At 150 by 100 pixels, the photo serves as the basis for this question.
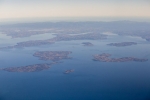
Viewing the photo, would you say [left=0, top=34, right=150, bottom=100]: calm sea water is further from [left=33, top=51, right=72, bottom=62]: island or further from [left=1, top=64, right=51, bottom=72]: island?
[left=33, top=51, right=72, bottom=62]: island

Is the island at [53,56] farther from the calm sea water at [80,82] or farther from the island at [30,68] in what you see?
the island at [30,68]

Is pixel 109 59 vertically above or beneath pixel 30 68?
above

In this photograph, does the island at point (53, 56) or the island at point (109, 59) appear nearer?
the island at point (109, 59)

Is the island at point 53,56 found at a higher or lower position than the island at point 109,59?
lower

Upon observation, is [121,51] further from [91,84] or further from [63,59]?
[91,84]

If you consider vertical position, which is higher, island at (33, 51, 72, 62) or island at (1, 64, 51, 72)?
island at (33, 51, 72, 62)

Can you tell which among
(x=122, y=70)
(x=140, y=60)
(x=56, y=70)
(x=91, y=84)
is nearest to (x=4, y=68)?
(x=56, y=70)

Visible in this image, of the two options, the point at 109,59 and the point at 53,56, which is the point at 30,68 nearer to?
the point at 53,56

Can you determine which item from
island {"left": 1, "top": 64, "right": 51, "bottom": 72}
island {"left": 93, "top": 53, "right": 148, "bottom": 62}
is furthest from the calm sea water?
island {"left": 93, "top": 53, "right": 148, "bottom": 62}

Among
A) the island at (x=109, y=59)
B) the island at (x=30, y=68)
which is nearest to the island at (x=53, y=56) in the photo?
the island at (x=30, y=68)

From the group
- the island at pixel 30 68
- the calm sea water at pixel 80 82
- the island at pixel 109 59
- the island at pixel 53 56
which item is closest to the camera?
the calm sea water at pixel 80 82

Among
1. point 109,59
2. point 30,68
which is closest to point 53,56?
point 30,68
